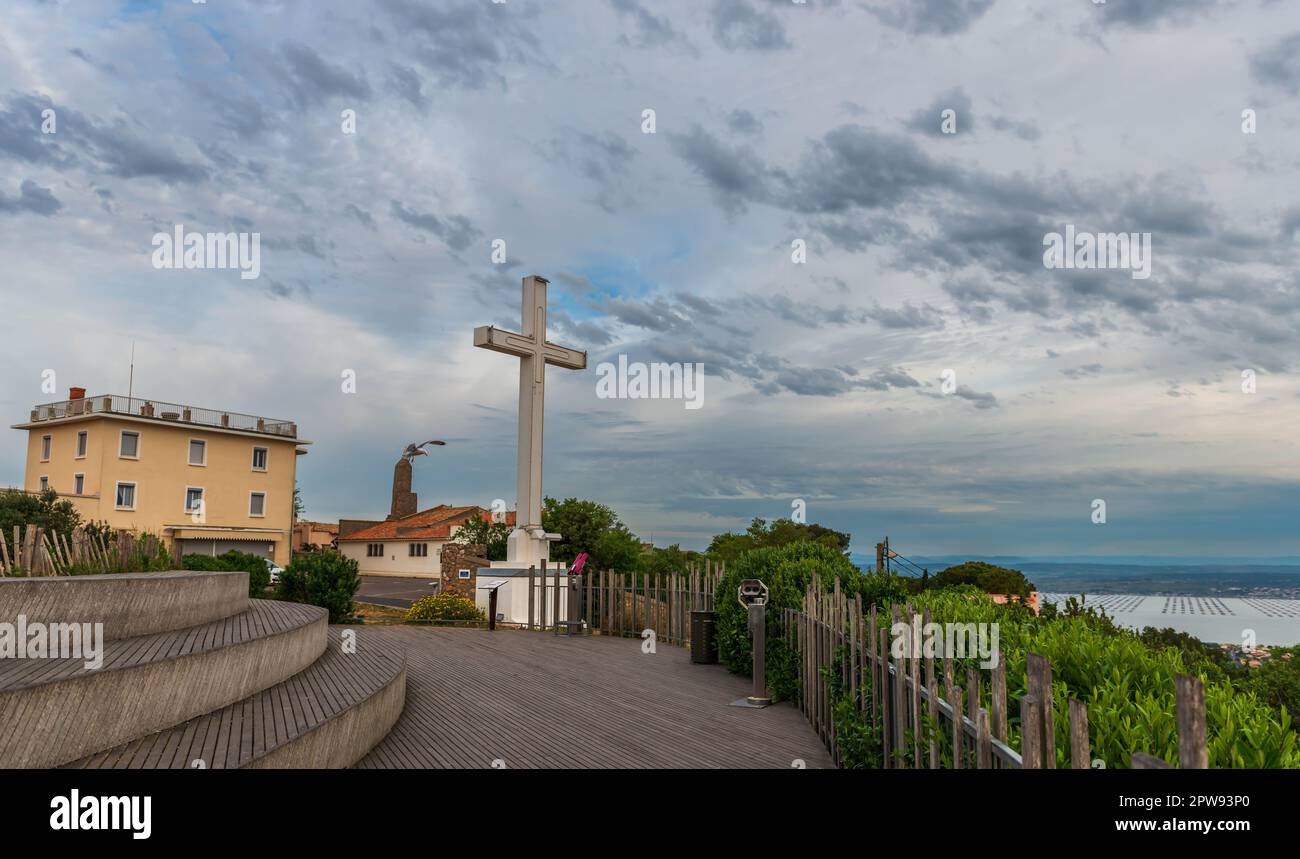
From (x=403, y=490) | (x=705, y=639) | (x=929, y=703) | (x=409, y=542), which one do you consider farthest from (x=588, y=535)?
(x=403, y=490)

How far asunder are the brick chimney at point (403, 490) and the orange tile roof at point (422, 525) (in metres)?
0.86

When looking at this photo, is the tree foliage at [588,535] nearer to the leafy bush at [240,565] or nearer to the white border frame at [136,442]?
the leafy bush at [240,565]

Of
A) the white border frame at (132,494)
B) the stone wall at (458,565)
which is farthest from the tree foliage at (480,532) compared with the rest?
the white border frame at (132,494)

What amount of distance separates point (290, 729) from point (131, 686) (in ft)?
3.47

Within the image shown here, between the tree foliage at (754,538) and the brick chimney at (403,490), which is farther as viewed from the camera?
the brick chimney at (403,490)

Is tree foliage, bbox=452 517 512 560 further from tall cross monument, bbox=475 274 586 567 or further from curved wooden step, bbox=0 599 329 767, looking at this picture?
curved wooden step, bbox=0 599 329 767

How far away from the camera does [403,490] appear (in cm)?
5859

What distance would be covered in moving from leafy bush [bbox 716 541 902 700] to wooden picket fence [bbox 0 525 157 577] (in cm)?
806

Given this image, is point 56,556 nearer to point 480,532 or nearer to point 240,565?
point 240,565

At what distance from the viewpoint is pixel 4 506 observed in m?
24.6

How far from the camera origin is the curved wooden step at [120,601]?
646cm

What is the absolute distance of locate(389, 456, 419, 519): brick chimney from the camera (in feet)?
191
